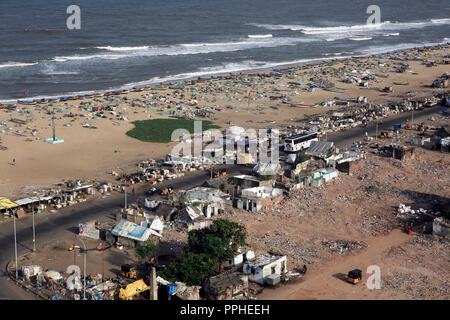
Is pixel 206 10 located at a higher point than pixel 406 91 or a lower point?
higher

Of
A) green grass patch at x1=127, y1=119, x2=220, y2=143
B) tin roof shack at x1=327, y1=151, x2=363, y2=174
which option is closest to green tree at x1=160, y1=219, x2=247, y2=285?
tin roof shack at x1=327, y1=151, x2=363, y2=174

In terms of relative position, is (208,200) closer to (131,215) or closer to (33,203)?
(131,215)

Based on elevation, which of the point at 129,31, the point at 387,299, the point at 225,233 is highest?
the point at 129,31

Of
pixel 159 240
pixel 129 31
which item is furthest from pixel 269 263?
pixel 129 31

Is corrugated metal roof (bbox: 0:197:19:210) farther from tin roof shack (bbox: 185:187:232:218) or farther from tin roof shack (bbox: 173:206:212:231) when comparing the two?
tin roof shack (bbox: 185:187:232:218)

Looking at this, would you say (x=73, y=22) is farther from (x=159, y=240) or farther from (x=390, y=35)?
(x=159, y=240)

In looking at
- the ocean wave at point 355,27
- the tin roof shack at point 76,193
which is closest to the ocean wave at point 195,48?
the ocean wave at point 355,27
